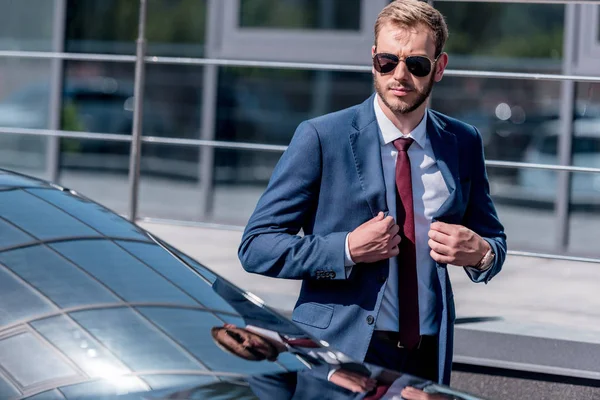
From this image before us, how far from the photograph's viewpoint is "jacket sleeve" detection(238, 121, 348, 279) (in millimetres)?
2602

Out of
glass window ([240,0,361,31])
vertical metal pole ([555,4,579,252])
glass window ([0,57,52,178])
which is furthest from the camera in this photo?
glass window ([0,57,52,178])

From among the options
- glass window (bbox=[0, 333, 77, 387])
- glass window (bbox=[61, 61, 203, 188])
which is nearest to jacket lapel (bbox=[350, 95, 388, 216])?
glass window (bbox=[0, 333, 77, 387])

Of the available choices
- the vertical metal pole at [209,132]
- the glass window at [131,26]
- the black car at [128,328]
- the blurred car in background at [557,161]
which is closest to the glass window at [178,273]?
the black car at [128,328]

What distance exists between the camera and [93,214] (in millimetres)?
2504

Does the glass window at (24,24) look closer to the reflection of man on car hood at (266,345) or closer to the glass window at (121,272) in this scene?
the glass window at (121,272)

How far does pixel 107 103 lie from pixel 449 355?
32.4 ft

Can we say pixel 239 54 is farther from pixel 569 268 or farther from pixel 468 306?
pixel 468 306

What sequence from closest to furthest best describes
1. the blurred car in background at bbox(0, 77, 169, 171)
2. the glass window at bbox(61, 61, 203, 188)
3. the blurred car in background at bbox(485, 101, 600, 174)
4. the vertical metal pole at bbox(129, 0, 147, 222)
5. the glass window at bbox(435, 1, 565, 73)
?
1. the vertical metal pole at bbox(129, 0, 147, 222)
2. the blurred car in background at bbox(0, 77, 169, 171)
3. the glass window at bbox(61, 61, 203, 188)
4. the glass window at bbox(435, 1, 565, 73)
5. the blurred car in background at bbox(485, 101, 600, 174)

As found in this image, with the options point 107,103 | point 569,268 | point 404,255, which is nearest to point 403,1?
point 404,255

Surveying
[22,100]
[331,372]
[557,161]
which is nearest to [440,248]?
[331,372]

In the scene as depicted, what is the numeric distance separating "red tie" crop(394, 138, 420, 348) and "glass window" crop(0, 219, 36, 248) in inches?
33.6

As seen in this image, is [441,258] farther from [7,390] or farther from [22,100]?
[22,100]

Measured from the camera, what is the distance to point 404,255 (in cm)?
265

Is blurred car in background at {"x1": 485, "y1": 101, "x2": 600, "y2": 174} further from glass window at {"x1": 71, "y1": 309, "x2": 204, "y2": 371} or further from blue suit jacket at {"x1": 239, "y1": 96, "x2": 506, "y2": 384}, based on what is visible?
glass window at {"x1": 71, "y1": 309, "x2": 204, "y2": 371}
